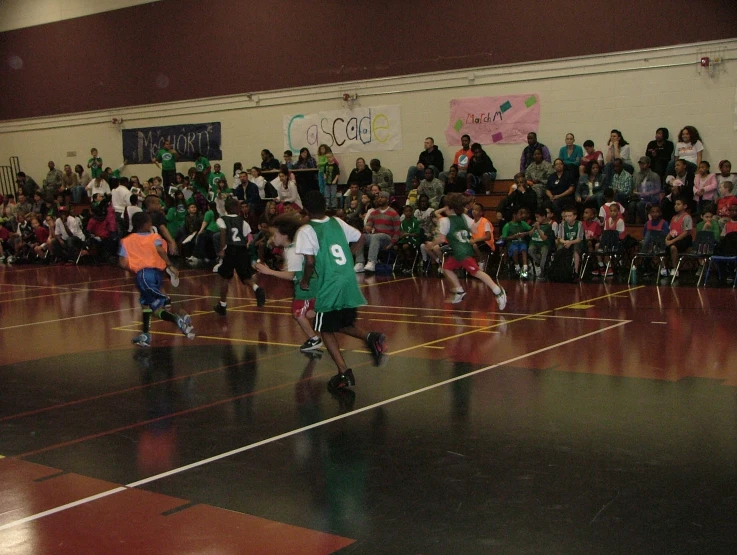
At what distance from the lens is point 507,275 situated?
60.5ft

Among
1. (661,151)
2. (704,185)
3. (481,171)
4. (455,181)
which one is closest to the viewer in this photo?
(704,185)

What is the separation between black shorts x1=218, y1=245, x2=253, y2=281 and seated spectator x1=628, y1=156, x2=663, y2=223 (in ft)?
27.2

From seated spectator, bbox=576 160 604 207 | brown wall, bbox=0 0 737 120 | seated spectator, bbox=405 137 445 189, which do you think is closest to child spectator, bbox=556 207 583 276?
seated spectator, bbox=576 160 604 207

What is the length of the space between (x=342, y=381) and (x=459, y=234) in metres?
5.93

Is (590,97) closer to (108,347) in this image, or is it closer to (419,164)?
(419,164)

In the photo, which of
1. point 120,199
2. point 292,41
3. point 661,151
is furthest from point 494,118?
point 120,199

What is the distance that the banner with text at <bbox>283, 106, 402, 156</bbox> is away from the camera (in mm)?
23188

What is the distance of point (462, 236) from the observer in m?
13.6

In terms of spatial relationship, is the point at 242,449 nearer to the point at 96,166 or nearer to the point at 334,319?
the point at 334,319

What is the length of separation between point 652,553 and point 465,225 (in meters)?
9.50

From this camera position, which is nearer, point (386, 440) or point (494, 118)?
point (386, 440)

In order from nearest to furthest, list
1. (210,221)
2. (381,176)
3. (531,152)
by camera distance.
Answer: (531,152) < (381,176) < (210,221)

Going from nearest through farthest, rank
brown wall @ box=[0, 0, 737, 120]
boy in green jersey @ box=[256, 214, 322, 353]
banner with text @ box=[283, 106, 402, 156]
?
boy in green jersey @ box=[256, 214, 322, 353], brown wall @ box=[0, 0, 737, 120], banner with text @ box=[283, 106, 402, 156]

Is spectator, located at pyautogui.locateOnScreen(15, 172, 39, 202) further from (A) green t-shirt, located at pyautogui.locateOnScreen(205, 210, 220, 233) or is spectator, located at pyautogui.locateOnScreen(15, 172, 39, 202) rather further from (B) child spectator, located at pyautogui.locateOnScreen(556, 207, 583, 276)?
(B) child spectator, located at pyautogui.locateOnScreen(556, 207, 583, 276)
